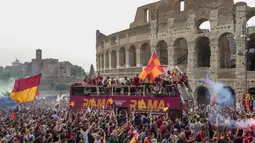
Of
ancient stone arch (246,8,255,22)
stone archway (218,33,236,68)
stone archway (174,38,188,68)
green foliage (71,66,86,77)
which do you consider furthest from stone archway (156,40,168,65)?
green foliage (71,66,86,77)

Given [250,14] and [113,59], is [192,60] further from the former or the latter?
[113,59]

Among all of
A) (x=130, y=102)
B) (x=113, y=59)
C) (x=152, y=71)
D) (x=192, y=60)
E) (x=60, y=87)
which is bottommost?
(x=60, y=87)

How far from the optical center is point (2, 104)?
3891cm

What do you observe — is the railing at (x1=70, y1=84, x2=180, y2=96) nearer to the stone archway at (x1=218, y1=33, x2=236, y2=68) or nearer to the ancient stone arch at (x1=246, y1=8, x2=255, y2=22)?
the ancient stone arch at (x1=246, y1=8, x2=255, y2=22)

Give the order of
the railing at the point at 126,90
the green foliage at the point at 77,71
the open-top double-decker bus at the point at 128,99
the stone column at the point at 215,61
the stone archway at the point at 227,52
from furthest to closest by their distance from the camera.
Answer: the green foliage at the point at 77,71 < the stone archway at the point at 227,52 < the stone column at the point at 215,61 < the railing at the point at 126,90 < the open-top double-decker bus at the point at 128,99

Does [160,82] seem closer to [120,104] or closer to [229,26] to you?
[120,104]

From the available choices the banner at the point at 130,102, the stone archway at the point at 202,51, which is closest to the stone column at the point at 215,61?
the stone archway at the point at 202,51

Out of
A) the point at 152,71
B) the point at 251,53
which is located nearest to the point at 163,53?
the point at 251,53

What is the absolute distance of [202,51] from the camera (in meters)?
35.0

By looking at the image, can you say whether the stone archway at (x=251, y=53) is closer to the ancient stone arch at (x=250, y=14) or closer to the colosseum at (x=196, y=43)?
the colosseum at (x=196, y=43)

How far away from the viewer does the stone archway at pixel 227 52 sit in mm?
33297

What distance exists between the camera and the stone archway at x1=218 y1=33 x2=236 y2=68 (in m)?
33.3

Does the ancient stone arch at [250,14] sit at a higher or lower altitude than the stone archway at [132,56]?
higher

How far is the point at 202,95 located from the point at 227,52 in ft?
20.7
